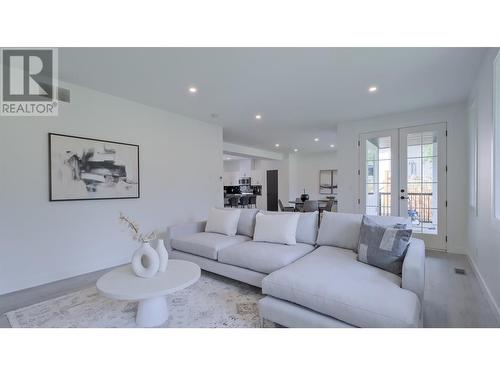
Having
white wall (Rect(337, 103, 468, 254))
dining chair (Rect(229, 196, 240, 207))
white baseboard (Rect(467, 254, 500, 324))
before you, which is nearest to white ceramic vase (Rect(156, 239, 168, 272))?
white baseboard (Rect(467, 254, 500, 324))

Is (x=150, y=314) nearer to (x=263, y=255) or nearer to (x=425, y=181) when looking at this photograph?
(x=263, y=255)

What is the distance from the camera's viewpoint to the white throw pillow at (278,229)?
2.73 m

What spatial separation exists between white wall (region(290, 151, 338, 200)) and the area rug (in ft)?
23.9

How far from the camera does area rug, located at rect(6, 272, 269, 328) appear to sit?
190cm

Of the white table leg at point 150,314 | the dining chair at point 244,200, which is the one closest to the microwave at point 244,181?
the dining chair at point 244,200

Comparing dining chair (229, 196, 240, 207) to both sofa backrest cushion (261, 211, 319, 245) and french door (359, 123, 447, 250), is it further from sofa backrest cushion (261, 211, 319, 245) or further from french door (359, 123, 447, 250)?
sofa backrest cushion (261, 211, 319, 245)

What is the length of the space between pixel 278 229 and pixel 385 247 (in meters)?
1.17

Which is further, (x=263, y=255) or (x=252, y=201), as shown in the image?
(x=252, y=201)

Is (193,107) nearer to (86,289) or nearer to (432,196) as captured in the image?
(86,289)

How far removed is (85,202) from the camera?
3.15 metres

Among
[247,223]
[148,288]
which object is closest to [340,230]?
[247,223]

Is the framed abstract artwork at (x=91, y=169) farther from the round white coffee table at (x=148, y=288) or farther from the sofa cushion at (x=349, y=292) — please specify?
the sofa cushion at (x=349, y=292)
